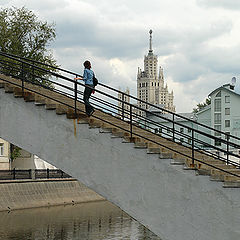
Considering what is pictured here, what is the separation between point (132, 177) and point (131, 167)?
0.24 meters

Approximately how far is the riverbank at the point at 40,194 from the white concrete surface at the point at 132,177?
26.2 metres

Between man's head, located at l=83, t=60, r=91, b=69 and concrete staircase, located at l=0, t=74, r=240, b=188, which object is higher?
man's head, located at l=83, t=60, r=91, b=69

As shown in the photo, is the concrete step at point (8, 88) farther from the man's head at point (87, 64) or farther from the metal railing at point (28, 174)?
the metal railing at point (28, 174)

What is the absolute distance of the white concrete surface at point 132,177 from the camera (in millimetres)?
11664

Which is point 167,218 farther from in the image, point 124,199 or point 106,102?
point 106,102

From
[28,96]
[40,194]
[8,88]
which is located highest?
[8,88]

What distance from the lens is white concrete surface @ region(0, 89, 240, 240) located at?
11664 millimetres

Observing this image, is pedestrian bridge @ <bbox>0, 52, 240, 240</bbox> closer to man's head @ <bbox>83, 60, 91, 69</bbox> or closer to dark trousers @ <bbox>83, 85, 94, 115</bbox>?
dark trousers @ <bbox>83, 85, 94, 115</bbox>

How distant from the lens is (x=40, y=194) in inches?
1713

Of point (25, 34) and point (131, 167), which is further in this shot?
point (25, 34)

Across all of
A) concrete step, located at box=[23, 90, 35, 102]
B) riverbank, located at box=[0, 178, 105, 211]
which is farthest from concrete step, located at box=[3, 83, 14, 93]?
riverbank, located at box=[0, 178, 105, 211]

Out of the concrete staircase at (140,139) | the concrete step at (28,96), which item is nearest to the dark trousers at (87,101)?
the concrete staircase at (140,139)

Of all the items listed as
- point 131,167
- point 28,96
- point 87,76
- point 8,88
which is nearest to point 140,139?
point 131,167

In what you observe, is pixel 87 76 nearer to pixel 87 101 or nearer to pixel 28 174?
pixel 87 101
